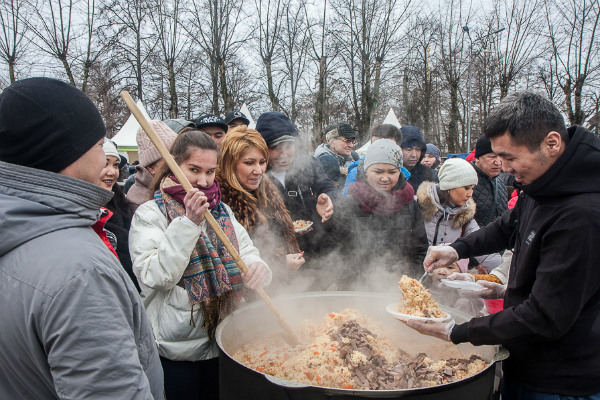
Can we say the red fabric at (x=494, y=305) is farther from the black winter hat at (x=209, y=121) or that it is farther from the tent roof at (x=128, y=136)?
the tent roof at (x=128, y=136)

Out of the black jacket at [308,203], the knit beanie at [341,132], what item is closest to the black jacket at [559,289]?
the black jacket at [308,203]

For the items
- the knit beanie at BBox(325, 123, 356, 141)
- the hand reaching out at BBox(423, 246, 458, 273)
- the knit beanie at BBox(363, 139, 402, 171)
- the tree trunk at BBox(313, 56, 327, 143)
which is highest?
the tree trunk at BBox(313, 56, 327, 143)

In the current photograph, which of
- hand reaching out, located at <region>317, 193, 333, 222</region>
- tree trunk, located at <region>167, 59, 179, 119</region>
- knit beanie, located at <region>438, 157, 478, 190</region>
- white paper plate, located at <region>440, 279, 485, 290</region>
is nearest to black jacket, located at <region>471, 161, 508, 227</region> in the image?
knit beanie, located at <region>438, 157, 478, 190</region>

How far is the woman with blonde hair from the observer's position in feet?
8.82

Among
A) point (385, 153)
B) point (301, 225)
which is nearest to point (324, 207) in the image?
point (301, 225)

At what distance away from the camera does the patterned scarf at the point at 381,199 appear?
3438 mm

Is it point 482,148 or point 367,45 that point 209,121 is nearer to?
point 482,148

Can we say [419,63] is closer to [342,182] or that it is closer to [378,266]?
[342,182]

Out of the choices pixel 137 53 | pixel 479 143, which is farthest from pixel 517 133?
pixel 137 53

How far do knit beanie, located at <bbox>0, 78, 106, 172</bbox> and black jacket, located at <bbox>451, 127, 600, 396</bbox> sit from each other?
5.92ft

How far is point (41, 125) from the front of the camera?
1051 millimetres

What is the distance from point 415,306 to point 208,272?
4.04 ft

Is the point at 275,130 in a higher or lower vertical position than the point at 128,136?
lower

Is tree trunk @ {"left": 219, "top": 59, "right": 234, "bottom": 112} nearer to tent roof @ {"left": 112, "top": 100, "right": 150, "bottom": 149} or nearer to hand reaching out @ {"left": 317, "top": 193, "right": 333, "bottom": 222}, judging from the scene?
tent roof @ {"left": 112, "top": 100, "right": 150, "bottom": 149}
